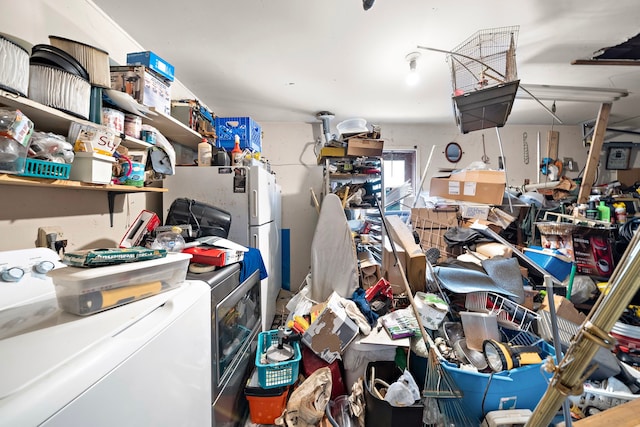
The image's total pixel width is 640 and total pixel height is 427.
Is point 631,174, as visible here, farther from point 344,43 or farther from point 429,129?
point 344,43

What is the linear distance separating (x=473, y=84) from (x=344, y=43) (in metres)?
1.11

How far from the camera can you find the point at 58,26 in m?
1.22

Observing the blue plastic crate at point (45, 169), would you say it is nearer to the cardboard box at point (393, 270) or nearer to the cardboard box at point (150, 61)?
the cardboard box at point (150, 61)

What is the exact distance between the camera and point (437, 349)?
1.45 metres

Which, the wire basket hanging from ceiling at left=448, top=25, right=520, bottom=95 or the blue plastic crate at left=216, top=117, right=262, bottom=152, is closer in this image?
the wire basket hanging from ceiling at left=448, top=25, right=520, bottom=95

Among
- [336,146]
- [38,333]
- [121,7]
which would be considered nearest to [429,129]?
[336,146]

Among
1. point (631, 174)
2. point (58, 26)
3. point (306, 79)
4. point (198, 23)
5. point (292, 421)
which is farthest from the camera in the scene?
point (631, 174)

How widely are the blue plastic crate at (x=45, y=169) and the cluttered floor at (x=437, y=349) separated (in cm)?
131

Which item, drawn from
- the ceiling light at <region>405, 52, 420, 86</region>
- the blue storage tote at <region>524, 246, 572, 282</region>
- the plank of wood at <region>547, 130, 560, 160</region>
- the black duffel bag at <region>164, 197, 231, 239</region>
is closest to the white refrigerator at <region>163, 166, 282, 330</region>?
the black duffel bag at <region>164, 197, 231, 239</region>

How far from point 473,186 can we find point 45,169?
3454 mm

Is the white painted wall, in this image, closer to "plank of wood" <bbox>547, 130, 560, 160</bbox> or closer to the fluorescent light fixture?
"plank of wood" <bbox>547, 130, 560, 160</bbox>

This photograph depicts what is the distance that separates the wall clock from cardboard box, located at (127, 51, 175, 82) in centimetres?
574

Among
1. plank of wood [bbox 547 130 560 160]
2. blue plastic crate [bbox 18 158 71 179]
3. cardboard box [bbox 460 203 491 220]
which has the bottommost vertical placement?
cardboard box [bbox 460 203 491 220]

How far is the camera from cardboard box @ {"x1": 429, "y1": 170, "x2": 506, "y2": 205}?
278 centimetres
